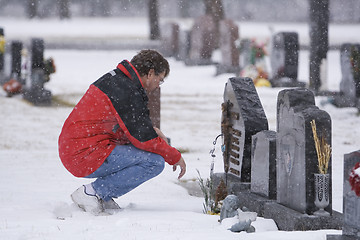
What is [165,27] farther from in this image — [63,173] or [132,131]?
[132,131]

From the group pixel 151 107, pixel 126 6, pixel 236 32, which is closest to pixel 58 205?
pixel 151 107

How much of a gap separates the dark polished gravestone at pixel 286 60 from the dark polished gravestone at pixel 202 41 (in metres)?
5.06

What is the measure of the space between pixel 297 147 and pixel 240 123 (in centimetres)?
112

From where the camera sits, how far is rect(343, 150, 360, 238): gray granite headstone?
417 centimetres

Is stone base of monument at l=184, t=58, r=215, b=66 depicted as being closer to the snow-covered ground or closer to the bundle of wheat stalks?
the snow-covered ground

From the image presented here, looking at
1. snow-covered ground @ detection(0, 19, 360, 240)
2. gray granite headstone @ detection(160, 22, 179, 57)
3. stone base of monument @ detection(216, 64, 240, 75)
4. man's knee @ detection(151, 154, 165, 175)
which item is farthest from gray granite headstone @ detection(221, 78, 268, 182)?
gray granite headstone @ detection(160, 22, 179, 57)

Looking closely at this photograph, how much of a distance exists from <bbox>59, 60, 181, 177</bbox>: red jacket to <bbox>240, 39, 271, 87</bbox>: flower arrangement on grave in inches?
460

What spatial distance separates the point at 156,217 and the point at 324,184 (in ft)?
4.02

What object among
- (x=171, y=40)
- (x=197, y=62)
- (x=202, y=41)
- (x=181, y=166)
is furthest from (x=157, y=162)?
(x=171, y=40)

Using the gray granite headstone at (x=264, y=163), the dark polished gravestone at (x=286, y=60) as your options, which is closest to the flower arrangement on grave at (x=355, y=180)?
the gray granite headstone at (x=264, y=163)

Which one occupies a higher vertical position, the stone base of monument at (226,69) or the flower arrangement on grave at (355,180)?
the flower arrangement on grave at (355,180)

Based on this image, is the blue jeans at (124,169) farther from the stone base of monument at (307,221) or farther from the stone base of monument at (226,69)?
the stone base of monument at (226,69)

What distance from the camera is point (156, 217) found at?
5039 mm

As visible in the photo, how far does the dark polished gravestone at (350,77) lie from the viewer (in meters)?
12.5
